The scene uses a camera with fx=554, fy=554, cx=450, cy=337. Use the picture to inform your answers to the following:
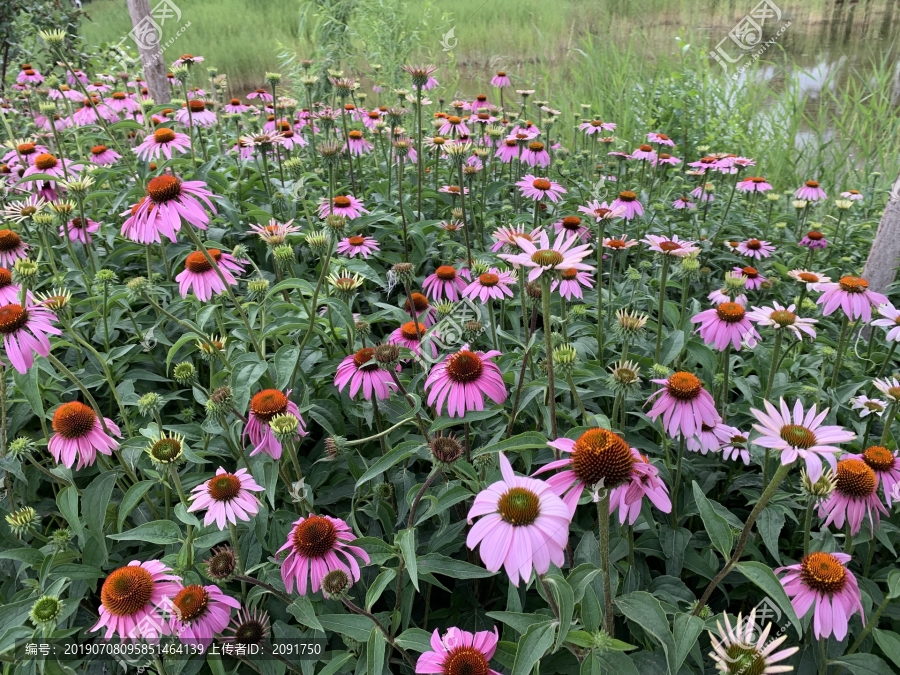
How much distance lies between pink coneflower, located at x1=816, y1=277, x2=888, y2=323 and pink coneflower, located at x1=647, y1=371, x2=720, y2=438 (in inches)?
26.5

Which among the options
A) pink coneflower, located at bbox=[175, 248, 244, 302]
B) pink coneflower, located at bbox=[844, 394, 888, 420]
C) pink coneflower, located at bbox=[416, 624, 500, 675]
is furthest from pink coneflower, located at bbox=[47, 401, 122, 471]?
pink coneflower, located at bbox=[844, 394, 888, 420]

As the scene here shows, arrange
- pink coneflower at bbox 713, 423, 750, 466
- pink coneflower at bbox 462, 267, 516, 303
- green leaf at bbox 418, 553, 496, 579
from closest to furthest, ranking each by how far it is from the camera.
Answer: green leaf at bbox 418, 553, 496, 579 < pink coneflower at bbox 713, 423, 750, 466 < pink coneflower at bbox 462, 267, 516, 303

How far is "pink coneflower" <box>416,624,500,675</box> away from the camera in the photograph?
875mm

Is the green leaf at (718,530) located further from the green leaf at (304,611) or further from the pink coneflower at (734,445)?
the green leaf at (304,611)

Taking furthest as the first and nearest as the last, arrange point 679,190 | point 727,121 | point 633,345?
point 727,121 < point 679,190 < point 633,345

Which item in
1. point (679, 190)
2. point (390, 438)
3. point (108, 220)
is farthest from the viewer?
point (679, 190)

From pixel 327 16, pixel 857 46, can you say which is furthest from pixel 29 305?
pixel 857 46

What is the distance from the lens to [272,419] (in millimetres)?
1102

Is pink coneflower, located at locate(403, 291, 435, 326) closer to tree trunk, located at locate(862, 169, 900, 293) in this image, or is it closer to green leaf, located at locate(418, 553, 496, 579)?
green leaf, located at locate(418, 553, 496, 579)

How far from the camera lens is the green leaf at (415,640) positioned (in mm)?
972

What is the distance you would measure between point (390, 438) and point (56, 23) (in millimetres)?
6344

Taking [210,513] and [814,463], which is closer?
[814,463]

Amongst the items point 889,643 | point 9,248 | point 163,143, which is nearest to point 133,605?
point 9,248

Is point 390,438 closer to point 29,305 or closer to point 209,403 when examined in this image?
point 209,403
